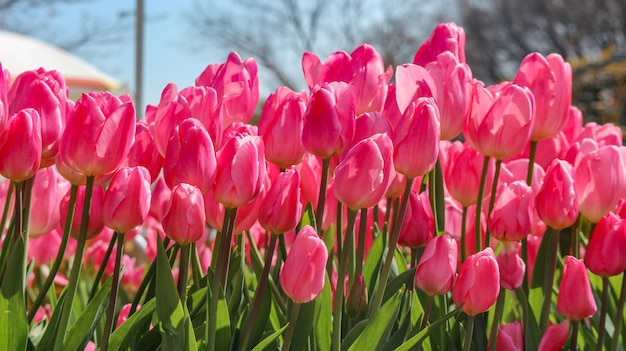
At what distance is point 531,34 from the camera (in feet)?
78.1

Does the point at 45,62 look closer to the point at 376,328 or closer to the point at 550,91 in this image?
the point at 550,91

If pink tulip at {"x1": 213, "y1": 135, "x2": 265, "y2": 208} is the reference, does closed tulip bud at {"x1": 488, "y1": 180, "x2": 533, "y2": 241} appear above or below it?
below

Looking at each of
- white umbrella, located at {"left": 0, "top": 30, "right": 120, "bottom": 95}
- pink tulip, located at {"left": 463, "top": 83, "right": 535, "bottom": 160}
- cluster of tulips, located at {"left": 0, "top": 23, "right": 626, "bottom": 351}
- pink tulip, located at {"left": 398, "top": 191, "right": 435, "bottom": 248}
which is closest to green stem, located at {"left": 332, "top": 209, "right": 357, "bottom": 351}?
cluster of tulips, located at {"left": 0, "top": 23, "right": 626, "bottom": 351}

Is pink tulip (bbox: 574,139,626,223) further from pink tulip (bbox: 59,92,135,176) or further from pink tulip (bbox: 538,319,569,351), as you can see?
pink tulip (bbox: 59,92,135,176)

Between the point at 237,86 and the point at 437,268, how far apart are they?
1.05ft

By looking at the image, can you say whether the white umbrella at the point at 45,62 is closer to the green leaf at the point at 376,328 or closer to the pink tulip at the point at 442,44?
the pink tulip at the point at 442,44

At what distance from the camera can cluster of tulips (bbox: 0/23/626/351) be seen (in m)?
0.80

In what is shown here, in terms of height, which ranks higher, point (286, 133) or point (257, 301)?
point (286, 133)

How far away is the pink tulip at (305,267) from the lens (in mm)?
759

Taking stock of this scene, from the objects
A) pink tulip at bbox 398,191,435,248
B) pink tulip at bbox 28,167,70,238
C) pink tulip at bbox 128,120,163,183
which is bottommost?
pink tulip at bbox 398,191,435,248

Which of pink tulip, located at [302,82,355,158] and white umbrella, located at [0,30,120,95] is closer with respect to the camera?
pink tulip, located at [302,82,355,158]

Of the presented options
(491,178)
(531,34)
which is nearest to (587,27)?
(531,34)

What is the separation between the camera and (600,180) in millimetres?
1012

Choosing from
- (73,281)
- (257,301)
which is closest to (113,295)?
(73,281)
